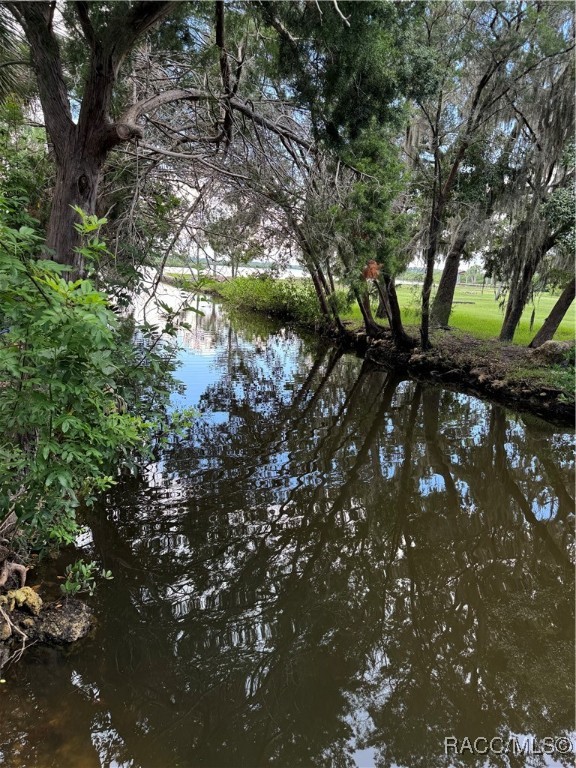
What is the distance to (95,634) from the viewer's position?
3467mm

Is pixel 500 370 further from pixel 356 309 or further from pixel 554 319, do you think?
pixel 356 309

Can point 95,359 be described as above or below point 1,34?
below

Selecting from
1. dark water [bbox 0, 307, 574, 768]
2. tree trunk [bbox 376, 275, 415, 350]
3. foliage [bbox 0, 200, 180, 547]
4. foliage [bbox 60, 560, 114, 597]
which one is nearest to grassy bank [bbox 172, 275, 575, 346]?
tree trunk [bbox 376, 275, 415, 350]

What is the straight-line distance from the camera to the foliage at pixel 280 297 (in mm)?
20766

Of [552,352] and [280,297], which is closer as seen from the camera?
[552,352]

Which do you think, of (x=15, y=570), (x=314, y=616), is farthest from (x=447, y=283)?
(x=15, y=570)

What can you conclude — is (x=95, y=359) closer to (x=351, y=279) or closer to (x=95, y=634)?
(x=95, y=634)

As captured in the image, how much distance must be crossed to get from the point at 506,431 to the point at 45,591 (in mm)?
7537

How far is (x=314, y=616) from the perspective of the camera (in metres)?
3.84

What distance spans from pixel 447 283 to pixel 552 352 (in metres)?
5.48

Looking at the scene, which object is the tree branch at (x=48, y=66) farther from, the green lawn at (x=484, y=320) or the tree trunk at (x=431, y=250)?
the green lawn at (x=484, y=320)

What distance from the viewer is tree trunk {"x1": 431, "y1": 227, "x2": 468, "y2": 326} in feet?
48.4

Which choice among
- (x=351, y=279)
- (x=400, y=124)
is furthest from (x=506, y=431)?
(x=400, y=124)

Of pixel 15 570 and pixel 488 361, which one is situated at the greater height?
pixel 488 361
